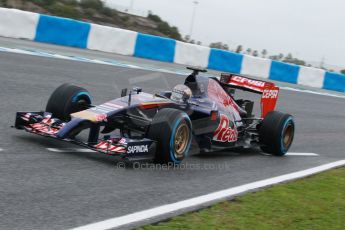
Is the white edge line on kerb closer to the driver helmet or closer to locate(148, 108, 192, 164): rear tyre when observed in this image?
locate(148, 108, 192, 164): rear tyre

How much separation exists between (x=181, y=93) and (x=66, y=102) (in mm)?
1419

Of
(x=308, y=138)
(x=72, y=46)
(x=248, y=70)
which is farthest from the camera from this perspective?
(x=248, y=70)

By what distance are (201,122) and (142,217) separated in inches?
118

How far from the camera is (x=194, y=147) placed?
23.2ft

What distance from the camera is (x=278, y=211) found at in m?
5.19

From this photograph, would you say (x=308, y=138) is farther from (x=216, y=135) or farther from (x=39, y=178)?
(x=39, y=178)

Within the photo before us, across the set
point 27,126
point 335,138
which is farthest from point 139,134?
point 335,138

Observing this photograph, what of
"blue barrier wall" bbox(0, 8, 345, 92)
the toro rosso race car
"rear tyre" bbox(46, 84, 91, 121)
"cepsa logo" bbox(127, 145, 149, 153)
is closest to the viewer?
"cepsa logo" bbox(127, 145, 149, 153)

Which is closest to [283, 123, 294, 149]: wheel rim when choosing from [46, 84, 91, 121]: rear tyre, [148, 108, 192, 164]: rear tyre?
[148, 108, 192, 164]: rear tyre

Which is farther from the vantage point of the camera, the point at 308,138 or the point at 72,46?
the point at 72,46

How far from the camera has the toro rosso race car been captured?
20.2 ft

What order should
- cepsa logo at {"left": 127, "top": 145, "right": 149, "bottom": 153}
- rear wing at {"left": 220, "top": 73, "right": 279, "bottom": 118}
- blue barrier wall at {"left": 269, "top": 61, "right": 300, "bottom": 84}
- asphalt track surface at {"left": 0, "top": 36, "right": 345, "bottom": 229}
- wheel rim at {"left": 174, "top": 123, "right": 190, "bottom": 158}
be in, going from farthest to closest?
blue barrier wall at {"left": 269, "top": 61, "right": 300, "bottom": 84} < rear wing at {"left": 220, "top": 73, "right": 279, "bottom": 118} < wheel rim at {"left": 174, "top": 123, "right": 190, "bottom": 158} < cepsa logo at {"left": 127, "top": 145, "right": 149, "bottom": 153} < asphalt track surface at {"left": 0, "top": 36, "right": 345, "bottom": 229}

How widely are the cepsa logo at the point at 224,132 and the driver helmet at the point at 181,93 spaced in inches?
23.4

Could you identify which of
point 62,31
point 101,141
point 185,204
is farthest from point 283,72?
point 185,204
